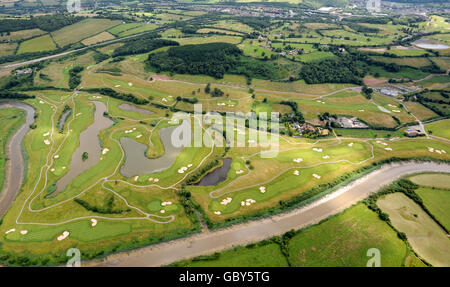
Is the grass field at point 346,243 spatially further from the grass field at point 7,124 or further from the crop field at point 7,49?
the crop field at point 7,49

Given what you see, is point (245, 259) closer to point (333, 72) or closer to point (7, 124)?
point (7, 124)

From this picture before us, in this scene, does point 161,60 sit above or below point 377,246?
above

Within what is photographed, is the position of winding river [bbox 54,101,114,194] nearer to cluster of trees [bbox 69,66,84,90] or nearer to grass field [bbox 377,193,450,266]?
cluster of trees [bbox 69,66,84,90]

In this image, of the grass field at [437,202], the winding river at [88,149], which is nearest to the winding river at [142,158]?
the winding river at [88,149]

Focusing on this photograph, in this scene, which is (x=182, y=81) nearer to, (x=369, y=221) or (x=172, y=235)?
(x=172, y=235)

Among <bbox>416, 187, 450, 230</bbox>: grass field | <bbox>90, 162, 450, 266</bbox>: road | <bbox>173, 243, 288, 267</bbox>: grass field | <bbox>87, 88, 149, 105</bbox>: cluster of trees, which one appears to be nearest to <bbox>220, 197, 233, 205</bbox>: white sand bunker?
<bbox>90, 162, 450, 266</bbox>: road

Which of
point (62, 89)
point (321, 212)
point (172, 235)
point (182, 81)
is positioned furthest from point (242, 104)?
point (62, 89)

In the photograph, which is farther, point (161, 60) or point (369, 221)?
point (161, 60)
